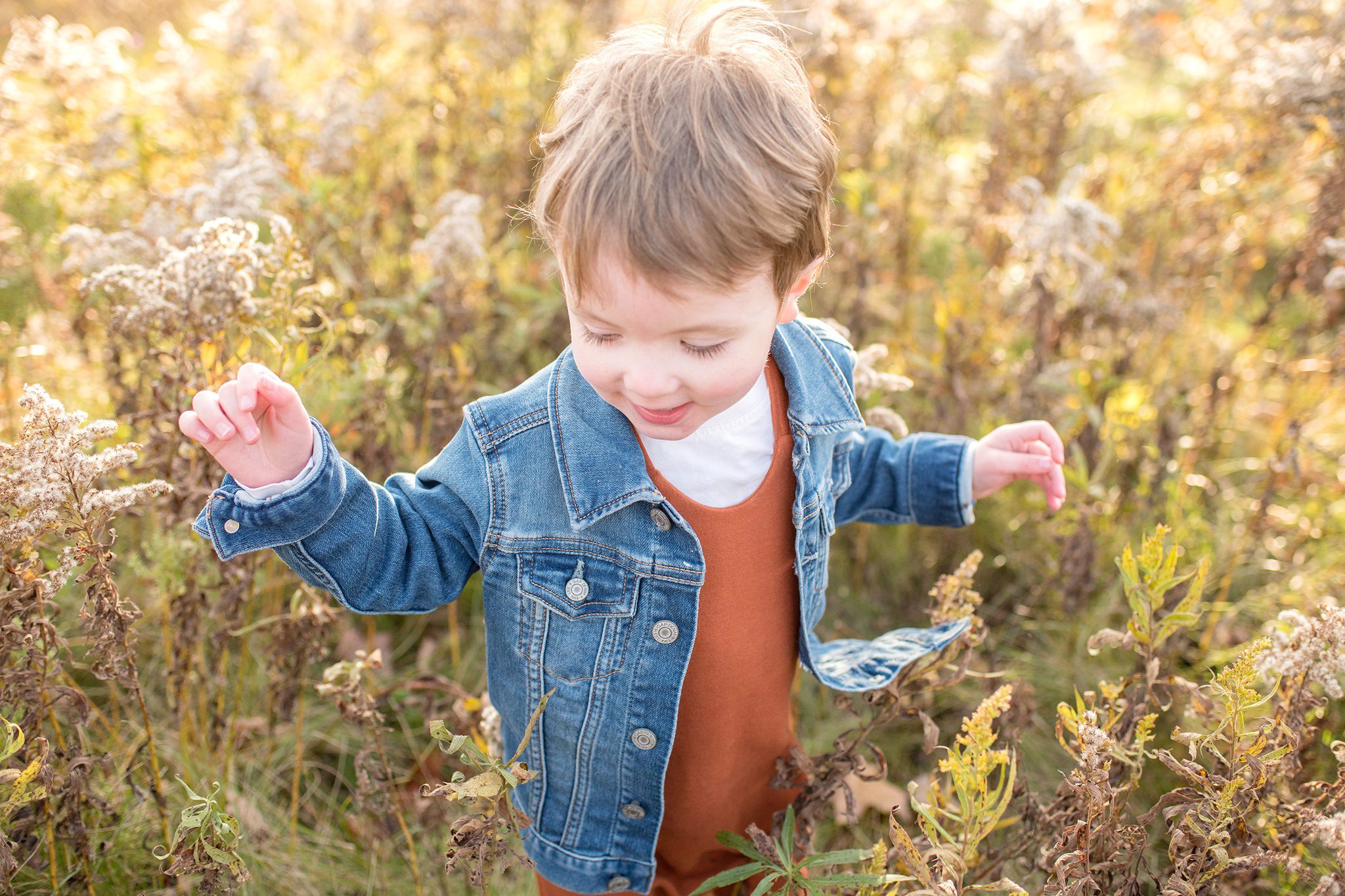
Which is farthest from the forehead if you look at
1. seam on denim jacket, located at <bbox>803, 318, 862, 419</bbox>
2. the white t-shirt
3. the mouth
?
seam on denim jacket, located at <bbox>803, 318, 862, 419</bbox>

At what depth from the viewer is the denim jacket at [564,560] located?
54.5 inches

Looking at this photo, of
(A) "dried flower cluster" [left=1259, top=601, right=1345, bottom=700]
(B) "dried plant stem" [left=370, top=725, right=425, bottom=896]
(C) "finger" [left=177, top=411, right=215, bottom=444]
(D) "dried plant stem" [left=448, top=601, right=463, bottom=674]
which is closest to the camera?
(C) "finger" [left=177, top=411, right=215, bottom=444]

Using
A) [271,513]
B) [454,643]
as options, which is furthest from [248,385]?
[454,643]

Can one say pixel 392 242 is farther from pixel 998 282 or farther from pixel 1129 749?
pixel 1129 749

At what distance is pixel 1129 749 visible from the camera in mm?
1550

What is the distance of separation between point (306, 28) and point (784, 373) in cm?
379

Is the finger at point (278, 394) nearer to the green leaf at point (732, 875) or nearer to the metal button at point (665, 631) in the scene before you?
the metal button at point (665, 631)

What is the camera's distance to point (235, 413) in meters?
1.25

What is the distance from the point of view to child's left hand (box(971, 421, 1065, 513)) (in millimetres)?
1825

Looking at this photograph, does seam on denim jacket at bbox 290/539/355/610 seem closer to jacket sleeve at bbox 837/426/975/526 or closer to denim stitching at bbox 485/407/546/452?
denim stitching at bbox 485/407/546/452

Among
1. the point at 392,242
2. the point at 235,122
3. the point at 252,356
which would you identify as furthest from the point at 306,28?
the point at 252,356

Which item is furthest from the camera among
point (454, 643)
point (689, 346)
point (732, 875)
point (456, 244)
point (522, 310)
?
point (522, 310)

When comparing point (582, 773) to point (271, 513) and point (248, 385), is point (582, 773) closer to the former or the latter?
point (271, 513)

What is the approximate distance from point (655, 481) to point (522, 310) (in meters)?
1.71
